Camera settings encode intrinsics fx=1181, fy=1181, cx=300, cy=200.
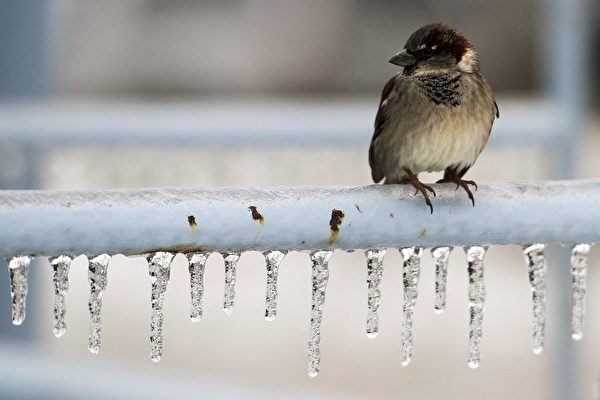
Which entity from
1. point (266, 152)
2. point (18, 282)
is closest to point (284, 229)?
point (18, 282)

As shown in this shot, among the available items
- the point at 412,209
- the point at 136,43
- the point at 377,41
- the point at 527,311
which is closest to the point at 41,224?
the point at 412,209

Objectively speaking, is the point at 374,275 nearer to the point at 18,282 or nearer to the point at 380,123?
the point at 18,282

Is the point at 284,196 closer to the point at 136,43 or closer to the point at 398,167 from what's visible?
the point at 398,167

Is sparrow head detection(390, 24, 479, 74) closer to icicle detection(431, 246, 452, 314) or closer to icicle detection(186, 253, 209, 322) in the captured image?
icicle detection(431, 246, 452, 314)

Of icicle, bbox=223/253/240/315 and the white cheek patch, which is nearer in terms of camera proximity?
icicle, bbox=223/253/240/315

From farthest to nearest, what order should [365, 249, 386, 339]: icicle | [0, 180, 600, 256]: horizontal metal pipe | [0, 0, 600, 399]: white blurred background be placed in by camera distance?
1. [0, 0, 600, 399]: white blurred background
2. [365, 249, 386, 339]: icicle
3. [0, 180, 600, 256]: horizontal metal pipe

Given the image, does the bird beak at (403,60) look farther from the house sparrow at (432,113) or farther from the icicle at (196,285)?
the icicle at (196,285)

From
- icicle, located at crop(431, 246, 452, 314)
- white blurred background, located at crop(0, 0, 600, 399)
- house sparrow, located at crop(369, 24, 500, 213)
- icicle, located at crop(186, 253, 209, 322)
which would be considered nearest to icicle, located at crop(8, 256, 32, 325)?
icicle, located at crop(186, 253, 209, 322)
